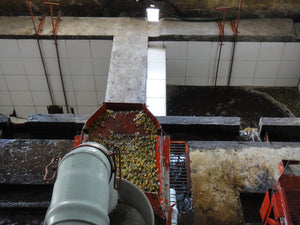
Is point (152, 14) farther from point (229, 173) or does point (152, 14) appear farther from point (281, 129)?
point (229, 173)

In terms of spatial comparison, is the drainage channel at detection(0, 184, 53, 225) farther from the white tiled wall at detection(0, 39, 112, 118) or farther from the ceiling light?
the ceiling light

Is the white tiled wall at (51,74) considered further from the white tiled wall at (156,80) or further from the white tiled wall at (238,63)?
the white tiled wall at (238,63)

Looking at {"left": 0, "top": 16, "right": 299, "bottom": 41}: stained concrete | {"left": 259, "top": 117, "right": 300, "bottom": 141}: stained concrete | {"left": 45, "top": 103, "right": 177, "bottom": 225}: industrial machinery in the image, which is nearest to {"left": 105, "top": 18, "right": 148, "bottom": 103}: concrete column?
{"left": 0, "top": 16, "right": 299, "bottom": 41}: stained concrete

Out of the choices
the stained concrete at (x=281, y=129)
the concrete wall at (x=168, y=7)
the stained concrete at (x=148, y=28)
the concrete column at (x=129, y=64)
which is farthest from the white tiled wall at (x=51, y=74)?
the stained concrete at (x=281, y=129)

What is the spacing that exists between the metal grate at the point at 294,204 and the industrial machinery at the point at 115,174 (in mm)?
919

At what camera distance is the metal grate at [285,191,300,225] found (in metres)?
2.28

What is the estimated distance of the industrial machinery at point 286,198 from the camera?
2275 millimetres

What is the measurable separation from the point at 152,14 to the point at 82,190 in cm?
387

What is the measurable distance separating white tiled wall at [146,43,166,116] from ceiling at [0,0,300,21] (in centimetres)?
75

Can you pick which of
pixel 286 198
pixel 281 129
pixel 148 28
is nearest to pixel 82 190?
pixel 286 198

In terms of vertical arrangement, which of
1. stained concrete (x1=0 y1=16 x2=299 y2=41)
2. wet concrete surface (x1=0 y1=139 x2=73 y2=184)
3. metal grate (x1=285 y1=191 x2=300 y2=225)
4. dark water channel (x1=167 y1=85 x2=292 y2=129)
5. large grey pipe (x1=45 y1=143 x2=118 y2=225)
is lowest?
dark water channel (x1=167 y1=85 x2=292 y2=129)

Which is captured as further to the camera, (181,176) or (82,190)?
(181,176)

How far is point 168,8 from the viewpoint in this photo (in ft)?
15.8

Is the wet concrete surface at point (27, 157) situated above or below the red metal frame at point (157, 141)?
below
